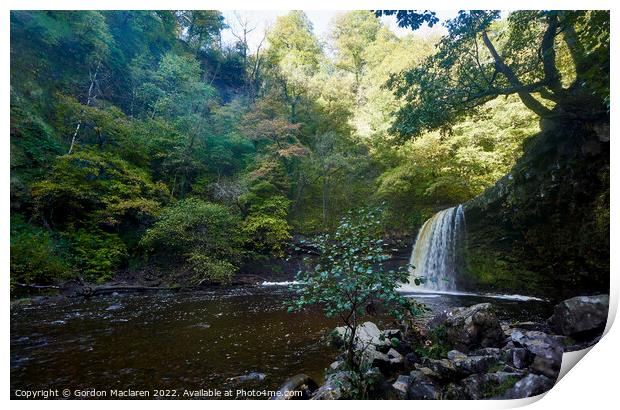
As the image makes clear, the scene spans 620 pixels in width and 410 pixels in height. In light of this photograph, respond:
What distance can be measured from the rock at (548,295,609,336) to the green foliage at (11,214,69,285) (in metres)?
5.27

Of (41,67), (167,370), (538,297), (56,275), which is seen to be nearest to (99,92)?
(41,67)

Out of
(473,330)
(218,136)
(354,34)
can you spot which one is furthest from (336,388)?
(218,136)

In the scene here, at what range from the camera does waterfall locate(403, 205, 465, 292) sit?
6.45m

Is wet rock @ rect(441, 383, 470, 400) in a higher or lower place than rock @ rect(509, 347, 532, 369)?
lower

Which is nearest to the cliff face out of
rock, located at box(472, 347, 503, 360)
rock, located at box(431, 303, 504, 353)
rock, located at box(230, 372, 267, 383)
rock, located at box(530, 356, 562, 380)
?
rock, located at box(431, 303, 504, 353)

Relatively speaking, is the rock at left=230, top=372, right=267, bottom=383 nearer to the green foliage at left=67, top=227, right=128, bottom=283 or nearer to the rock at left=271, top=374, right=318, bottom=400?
the rock at left=271, top=374, right=318, bottom=400

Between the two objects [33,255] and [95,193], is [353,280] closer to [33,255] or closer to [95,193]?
[33,255]

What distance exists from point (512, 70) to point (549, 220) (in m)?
2.45

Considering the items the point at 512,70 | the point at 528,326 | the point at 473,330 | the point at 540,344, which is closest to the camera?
the point at 540,344

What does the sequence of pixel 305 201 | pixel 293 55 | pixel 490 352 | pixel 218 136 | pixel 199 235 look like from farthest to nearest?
1. pixel 305 201
2. pixel 293 55
3. pixel 218 136
4. pixel 199 235
5. pixel 490 352

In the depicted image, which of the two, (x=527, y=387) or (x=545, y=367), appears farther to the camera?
(x=545, y=367)

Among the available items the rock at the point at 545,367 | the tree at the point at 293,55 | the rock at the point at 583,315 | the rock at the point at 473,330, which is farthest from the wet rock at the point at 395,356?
the tree at the point at 293,55

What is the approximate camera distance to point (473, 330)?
289cm
